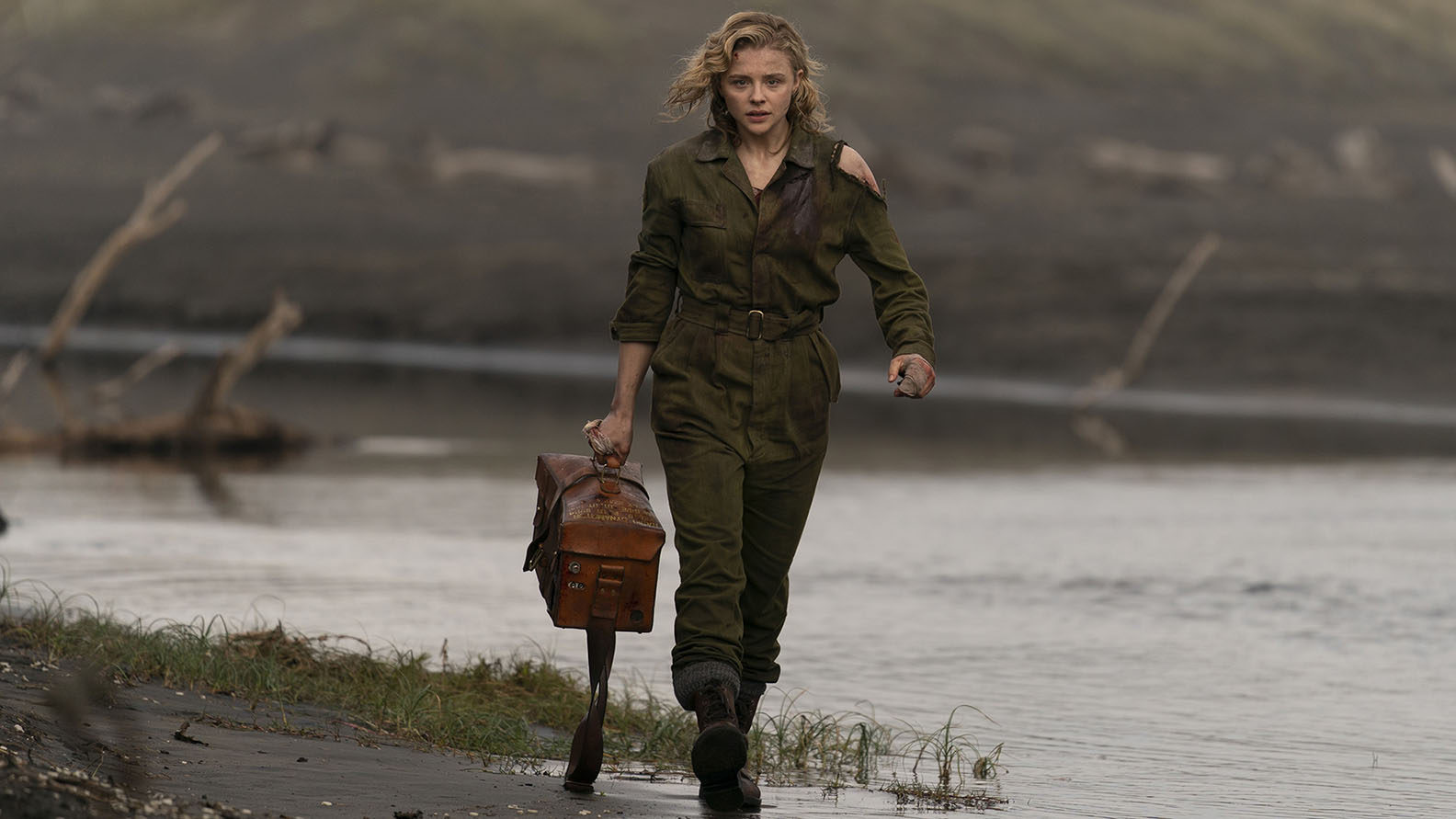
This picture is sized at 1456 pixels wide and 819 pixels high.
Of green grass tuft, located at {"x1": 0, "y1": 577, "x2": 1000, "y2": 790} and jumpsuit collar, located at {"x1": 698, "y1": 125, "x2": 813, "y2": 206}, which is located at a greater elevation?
jumpsuit collar, located at {"x1": 698, "y1": 125, "x2": 813, "y2": 206}

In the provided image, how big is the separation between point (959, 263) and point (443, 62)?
19544mm

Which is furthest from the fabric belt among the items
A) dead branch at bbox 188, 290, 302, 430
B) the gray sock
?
dead branch at bbox 188, 290, 302, 430

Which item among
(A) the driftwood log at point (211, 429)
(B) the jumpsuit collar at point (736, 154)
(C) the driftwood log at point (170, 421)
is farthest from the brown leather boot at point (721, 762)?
(A) the driftwood log at point (211, 429)

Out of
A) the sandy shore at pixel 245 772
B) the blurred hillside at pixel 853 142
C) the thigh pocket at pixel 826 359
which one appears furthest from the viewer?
the blurred hillside at pixel 853 142

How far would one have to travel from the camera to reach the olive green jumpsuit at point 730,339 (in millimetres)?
5375

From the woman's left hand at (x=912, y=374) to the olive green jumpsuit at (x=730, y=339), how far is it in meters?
0.07

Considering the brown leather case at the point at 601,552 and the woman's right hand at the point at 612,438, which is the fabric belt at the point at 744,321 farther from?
the brown leather case at the point at 601,552

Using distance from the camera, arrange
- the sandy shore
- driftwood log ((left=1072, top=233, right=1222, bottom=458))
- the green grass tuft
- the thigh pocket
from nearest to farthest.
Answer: the sandy shore < the thigh pocket < the green grass tuft < driftwood log ((left=1072, top=233, right=1222, bottom=458))

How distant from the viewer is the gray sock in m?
5.31

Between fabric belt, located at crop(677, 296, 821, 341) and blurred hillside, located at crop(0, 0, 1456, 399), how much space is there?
19.7 ft

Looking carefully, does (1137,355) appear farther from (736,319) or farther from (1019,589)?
(736,319)

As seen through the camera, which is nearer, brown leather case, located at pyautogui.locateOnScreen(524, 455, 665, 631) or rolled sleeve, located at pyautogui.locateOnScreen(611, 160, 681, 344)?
brown leather case, located at pyautogui.locateOnScreen(524, 455, 665, 631)

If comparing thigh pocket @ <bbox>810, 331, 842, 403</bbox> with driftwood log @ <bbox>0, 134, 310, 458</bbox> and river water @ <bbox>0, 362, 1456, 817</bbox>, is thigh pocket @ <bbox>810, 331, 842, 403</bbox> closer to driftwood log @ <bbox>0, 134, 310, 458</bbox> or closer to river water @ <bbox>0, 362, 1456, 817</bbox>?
river water @ <bbox>0, 362, 1456, 817</bbox>

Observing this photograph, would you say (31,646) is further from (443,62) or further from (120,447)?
(443,62)
